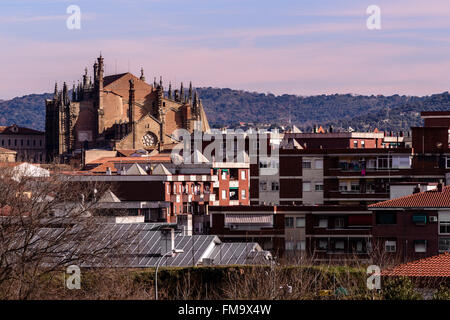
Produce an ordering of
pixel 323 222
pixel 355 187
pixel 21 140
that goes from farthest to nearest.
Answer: pixel 21 140, pixel 355 187, pixel 323 222

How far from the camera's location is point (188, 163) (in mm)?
102125

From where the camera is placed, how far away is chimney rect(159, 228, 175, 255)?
51.1 metres

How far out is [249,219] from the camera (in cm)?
5797

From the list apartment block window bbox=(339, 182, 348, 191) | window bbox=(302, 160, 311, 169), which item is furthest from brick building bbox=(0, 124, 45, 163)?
apartment block window bbox=(339, 182, 348, 191)

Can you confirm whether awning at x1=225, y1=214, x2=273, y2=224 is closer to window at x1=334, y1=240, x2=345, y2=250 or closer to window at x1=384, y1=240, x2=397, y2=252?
window at x1=334, y1=240, x2=345, y2=250

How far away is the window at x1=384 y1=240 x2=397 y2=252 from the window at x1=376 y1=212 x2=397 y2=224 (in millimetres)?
765

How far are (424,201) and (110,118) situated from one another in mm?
116326

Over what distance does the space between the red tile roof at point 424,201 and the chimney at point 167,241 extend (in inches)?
310

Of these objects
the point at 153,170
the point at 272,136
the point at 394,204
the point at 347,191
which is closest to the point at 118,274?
the point at 394,204

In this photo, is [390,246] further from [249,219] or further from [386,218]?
[249,219]

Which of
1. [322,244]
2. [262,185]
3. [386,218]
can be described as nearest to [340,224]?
[322,244]

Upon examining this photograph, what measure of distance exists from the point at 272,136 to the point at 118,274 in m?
93.2

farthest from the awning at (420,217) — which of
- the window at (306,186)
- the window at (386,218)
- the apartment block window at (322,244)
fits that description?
the window at (306,186)

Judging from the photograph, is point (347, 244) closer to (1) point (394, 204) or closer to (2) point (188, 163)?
(1) point (394, 204)
